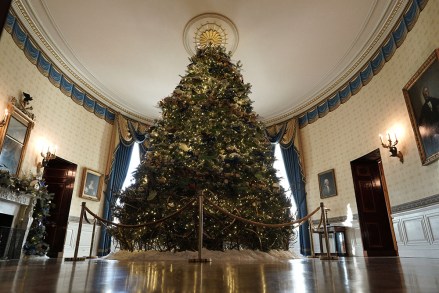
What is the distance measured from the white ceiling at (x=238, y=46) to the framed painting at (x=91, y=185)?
253 cm

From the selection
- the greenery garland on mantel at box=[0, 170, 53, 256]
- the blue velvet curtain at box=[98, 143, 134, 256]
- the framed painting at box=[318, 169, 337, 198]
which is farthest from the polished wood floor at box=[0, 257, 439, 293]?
the blue velvet curtain at box=[98, 143, 134, 256]

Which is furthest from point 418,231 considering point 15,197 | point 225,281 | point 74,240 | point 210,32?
point 74,240

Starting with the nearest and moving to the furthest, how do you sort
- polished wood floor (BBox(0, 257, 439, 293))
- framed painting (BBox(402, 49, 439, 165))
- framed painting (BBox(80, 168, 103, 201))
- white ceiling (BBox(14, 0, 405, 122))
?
1. polished wood floor (BBox(0, 257, 439, 293))
2. framed painting (BBox(402, 49, 439, 165))
3. white ceiling (BBox(14, 0, 405, 122))
4. framed painting (BBox(80, 168, 103, 201))

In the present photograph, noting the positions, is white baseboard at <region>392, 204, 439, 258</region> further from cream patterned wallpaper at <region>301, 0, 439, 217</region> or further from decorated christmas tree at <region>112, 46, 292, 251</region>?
decorated christmas tree at <region>112, 46, 292, 251</region>

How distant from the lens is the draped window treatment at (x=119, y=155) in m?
8.52

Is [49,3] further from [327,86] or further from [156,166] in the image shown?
[327,86]

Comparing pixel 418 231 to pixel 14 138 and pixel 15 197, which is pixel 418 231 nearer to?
pixel 15 197

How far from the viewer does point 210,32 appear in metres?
7.10

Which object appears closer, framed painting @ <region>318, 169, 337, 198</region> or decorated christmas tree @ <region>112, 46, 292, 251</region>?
decorated christmas tree @ <region>112, 46, 292, 251</region>

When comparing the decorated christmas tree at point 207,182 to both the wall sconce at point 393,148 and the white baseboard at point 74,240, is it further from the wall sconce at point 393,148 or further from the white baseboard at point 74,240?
the white baseboard at point 74,240

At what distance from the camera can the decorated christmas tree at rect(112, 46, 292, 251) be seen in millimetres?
4340

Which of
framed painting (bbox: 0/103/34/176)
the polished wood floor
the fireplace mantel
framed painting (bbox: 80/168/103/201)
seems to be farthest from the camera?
framed painting (bbox: 80/168/103/201)

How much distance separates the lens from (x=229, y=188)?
4.68m

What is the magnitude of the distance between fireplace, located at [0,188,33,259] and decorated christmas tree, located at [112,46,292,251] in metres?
2.06
